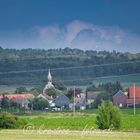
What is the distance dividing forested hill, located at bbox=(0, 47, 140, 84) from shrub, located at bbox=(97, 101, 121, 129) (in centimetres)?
8037

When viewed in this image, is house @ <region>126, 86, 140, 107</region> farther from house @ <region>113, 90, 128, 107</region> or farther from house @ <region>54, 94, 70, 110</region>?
house @ <region>54, 94, 70, 110</region>

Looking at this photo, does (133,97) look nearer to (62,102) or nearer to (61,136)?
(62,102)

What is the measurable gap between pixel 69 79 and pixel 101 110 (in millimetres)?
89408

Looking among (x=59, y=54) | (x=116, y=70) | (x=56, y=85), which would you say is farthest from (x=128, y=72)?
(x=59, y=54)

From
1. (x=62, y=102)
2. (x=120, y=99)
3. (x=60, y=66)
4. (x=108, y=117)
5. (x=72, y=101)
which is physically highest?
(x=60, y=66)

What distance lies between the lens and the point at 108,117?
4647 centimetres

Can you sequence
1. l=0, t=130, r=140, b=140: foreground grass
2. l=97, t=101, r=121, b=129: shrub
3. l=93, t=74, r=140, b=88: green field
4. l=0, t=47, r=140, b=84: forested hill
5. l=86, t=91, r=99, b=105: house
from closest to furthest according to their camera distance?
1. l=0, t=130, r=140, b=140: foreground grass
2. l=97, t=101, r=121, b=129: shrub
3. l=86, t=91, r=99, b=105: house
4. l=93, t=74, r=140, b=88: green field
5. l=0, t=47, r=140, b=84: forested hill

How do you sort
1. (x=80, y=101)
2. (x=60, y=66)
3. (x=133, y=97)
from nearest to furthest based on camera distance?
(x=133, y=97)
(x=80, y=101)
(x=60, y=66)

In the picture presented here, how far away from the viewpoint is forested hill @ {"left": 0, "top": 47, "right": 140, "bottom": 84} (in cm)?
13488

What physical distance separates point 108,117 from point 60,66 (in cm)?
10509

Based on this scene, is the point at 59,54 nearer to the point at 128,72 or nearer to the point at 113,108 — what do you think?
the point at 128,72

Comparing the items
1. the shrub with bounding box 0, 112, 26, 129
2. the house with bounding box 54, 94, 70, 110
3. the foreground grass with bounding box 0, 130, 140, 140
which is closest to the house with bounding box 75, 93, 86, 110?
the house with bounding box 54, 94, 70, 110

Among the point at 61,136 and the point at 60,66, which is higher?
the point at 60,66

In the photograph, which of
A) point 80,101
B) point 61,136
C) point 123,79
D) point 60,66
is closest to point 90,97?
point 80,101
